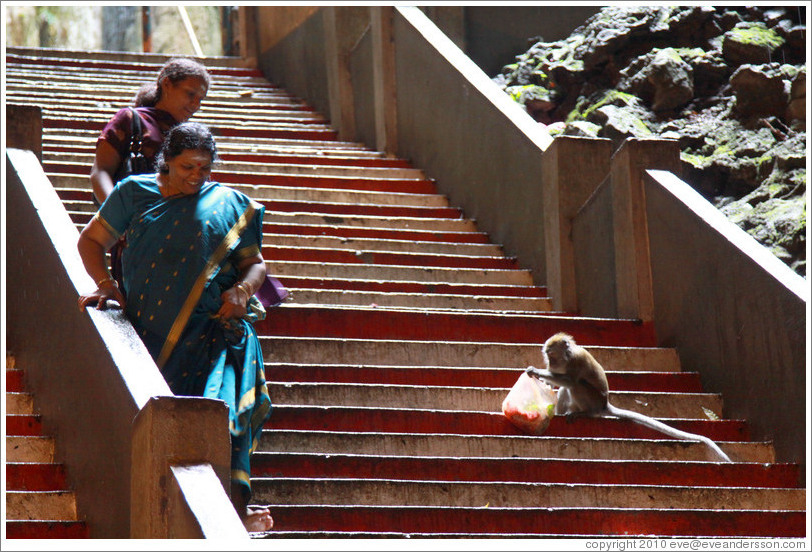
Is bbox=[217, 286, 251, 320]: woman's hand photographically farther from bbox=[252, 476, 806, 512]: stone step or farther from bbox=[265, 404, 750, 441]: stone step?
bbox=[265, 404, 750, 441]: stone step

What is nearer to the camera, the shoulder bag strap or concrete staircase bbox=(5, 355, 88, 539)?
concrete staircase bbox=(5, 355, 88, 539)

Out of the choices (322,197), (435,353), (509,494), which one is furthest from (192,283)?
(322,197)

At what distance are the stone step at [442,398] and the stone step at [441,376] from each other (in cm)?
15

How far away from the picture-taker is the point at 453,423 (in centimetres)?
598

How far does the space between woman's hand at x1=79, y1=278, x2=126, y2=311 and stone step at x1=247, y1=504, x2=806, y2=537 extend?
1.01 m

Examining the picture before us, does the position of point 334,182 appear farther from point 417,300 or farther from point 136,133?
point 136,133

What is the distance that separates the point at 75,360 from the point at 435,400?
1.88 metres

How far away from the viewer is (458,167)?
32.2 feet

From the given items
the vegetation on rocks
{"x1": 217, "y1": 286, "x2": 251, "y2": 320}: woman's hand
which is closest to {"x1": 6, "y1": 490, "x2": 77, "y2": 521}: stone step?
{"x1": 217, "y1": 286, "x2": 251, "y2": 320}: woman's hand

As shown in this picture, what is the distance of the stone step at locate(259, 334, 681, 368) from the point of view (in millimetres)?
6379

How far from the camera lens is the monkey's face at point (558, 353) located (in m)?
6.43

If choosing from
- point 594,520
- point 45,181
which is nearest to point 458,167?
point 45,181

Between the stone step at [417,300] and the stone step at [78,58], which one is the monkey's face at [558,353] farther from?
the stone step at [78,58]

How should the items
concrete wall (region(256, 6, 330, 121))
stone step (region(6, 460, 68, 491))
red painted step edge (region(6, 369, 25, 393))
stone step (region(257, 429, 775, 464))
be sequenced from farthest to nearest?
concrete wall (region(256, 6, 330, 121)), red painted step edge (region(6, 369, 25, 393)), stone step (region(257, 429, 775, 464)), stone step (region(6, 460, 68, 491))
